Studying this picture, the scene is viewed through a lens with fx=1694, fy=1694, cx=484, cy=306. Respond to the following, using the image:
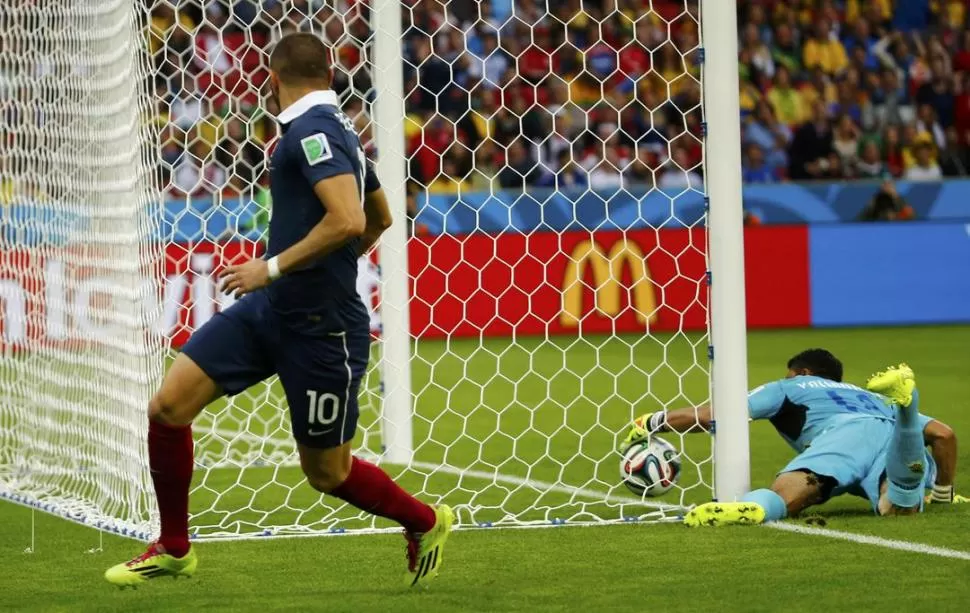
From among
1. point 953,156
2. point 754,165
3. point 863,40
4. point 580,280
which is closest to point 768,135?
point 754,165

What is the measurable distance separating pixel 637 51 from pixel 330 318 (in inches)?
592

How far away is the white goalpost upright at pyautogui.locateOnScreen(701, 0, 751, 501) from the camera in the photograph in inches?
259

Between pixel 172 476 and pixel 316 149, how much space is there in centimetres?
113

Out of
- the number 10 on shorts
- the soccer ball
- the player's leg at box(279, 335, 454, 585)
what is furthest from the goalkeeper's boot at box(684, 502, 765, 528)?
the number 10 on shorts

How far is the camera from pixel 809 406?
699 centimetres

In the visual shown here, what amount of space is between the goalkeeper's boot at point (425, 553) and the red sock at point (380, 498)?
3 cm

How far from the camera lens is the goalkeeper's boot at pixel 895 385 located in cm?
625

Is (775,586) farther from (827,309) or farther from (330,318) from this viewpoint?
(827,309)

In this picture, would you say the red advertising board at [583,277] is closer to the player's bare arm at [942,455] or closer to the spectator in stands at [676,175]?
the spectator in stands at [676,175]

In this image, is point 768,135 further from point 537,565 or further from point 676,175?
point 537,565

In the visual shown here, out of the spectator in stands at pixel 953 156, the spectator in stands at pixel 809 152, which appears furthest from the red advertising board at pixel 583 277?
the spectator in stands at pixel 953 156

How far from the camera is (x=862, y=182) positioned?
1853 cm

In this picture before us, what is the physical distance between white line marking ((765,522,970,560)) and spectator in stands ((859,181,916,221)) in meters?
12.4

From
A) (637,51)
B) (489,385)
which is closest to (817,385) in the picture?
(489,385)
